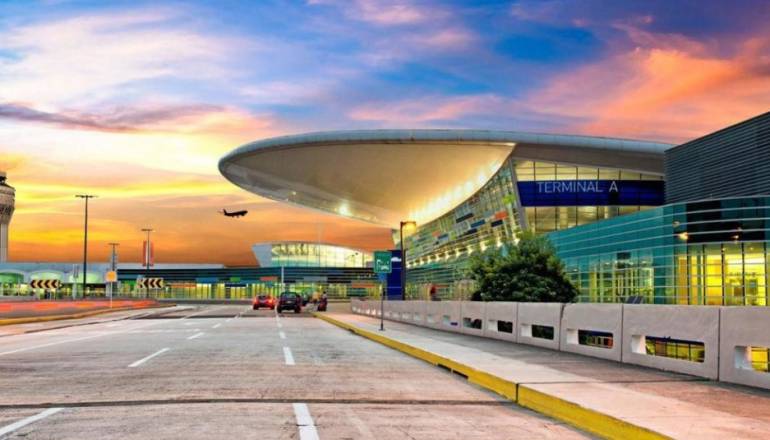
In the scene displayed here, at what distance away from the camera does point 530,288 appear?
93.2ft

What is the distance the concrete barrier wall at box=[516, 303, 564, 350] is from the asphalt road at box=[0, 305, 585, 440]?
325 centimetres

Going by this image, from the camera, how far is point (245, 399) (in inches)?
408

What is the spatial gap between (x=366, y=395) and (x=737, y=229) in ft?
106

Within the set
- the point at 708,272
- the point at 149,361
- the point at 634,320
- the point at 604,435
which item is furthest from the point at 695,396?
the point at 708,272

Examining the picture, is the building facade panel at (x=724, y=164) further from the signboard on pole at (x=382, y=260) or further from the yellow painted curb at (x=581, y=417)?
the yellow painted curb at (x=581, y=417)

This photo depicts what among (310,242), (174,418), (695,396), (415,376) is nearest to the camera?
(174,418)

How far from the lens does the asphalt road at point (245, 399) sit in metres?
8.23

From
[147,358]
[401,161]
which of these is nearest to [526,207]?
[401,161]

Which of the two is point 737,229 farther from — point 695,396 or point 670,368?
point 695,396

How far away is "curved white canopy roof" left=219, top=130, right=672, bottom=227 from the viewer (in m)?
62.9

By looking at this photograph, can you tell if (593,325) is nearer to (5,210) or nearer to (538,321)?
(538,321)

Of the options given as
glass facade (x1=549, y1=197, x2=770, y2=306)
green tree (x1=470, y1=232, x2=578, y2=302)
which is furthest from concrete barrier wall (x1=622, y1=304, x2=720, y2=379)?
glass facade (x1=549, y1=197, x2=770, y2=306)

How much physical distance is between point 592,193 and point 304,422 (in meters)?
58.0

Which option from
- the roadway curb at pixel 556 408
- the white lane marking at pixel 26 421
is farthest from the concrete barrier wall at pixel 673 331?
the white lane marking at pixel 26 421
